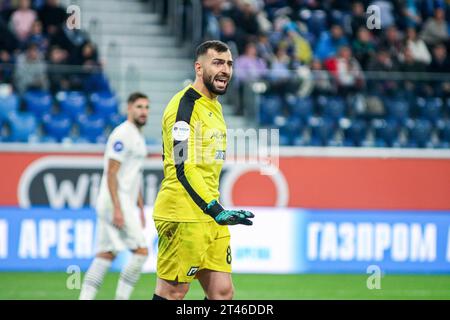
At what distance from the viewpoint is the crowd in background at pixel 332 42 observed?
1627cm

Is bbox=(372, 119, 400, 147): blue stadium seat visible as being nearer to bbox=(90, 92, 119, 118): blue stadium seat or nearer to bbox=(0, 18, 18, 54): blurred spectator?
bbox=(90, 92, 119, 118): blue stadium seat

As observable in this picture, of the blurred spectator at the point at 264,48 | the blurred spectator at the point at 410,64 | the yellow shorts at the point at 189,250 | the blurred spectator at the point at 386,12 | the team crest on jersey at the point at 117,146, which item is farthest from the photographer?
the blurred spectator at the point at 386,12

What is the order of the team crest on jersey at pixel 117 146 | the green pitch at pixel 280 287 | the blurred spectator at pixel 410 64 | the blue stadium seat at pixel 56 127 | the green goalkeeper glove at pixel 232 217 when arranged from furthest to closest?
the blurred spectator at pixel 410 64
the blue stadium seat at pixel 56 127
the green pitch at pixel 280 287
the team crest on jersey at pixel 117 146
the green goalkeeper glove at pixel 232 217

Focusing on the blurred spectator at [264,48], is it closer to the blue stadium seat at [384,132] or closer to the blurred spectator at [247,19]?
the blurred spectator at [247,19]

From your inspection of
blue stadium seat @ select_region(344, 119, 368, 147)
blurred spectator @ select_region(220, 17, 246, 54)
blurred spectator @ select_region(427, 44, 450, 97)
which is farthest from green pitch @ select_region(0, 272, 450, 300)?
blurred spectator @ select_region(220, 17, 246, 54)

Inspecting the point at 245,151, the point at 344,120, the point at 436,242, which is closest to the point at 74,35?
the point at 245,151

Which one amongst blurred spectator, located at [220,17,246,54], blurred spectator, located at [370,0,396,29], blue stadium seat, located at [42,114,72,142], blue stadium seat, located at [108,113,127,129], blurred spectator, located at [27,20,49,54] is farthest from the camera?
blurred spectator, located at [370,0,396,29]

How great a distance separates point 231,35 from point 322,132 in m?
2.62

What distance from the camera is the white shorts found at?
33.3 ft

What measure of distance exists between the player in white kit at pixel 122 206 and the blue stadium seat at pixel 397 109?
22.8 feet

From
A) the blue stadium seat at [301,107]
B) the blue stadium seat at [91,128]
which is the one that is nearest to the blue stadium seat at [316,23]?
the blue stadium seat at [301,107]

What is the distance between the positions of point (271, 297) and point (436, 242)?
3.78m

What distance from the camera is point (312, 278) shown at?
43.5 ft

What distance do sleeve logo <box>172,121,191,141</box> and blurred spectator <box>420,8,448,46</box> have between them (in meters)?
12.6
